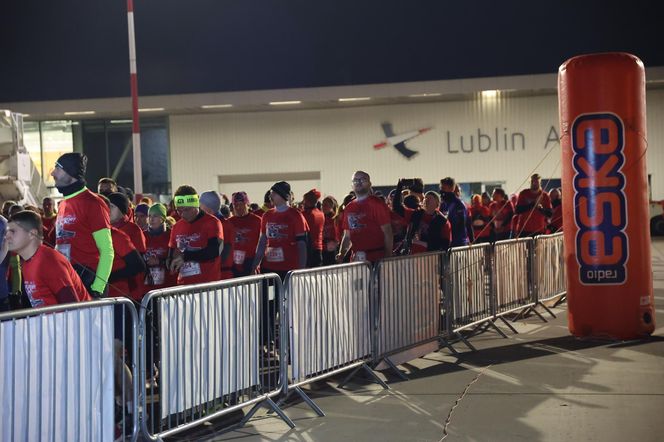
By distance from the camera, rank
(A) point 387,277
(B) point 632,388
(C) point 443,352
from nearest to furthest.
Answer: (B) point 632,388, (A) point 387,277, (C) point 443,352

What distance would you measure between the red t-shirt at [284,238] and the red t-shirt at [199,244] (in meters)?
1.59

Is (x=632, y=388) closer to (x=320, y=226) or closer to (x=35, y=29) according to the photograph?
(x=320, y=226)

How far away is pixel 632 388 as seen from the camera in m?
8.22

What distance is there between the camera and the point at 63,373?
17.2 ft

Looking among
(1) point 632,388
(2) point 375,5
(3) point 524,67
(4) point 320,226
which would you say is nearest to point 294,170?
(2) point 375,5

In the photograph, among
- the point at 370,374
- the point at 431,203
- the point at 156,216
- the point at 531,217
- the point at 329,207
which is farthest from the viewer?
the point at 531,217

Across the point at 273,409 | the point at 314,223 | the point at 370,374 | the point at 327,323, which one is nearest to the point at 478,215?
the point at 314,223

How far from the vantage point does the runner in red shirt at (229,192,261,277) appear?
443 inches

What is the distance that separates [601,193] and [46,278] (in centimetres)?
718

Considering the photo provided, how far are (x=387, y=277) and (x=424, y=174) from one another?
27.0 meters

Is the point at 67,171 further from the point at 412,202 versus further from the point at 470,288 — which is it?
the point at 412,202

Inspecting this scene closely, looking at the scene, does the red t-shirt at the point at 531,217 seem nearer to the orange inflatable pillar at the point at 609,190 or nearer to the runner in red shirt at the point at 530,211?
the runner in red shirt at the point at 530,211

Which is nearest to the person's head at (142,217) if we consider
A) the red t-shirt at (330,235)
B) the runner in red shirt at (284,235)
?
the runner in red shirt at (284,235)

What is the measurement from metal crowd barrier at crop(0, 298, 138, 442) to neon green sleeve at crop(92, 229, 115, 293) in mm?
1234
